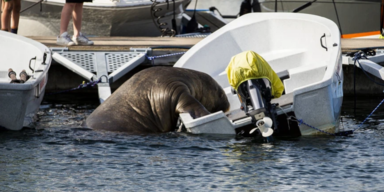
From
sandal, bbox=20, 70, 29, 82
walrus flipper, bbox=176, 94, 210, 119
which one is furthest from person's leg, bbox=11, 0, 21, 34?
walrus flipper, bbox=176, 94, 210, 119

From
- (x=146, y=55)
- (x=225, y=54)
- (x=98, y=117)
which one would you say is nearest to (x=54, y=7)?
(x=146, y=55)

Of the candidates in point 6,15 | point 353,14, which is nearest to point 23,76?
point 6,15

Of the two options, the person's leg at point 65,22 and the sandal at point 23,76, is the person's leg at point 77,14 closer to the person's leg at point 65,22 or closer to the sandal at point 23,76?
the person's leg at point 65,22

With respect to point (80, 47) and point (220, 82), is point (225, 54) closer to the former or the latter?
point (220, 82)

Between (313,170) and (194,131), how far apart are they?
1.53 m

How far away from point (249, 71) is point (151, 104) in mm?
1371

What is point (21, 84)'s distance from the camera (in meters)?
7.41

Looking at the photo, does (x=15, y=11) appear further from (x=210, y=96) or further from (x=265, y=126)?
(x=265, y=126)

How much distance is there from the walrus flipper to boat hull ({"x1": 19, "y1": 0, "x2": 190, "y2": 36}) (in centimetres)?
959

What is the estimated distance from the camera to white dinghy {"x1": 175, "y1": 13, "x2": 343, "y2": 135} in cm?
707

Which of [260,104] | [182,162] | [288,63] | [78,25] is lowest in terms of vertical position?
[182,162]

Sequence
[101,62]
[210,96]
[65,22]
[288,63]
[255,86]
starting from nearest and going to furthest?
[255,86] → [210,96] → [288,63] → [101,62] → [65,22]

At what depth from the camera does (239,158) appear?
6375mm

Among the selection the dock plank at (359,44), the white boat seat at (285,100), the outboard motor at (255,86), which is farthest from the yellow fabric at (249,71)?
the dock plank at (359,44)
